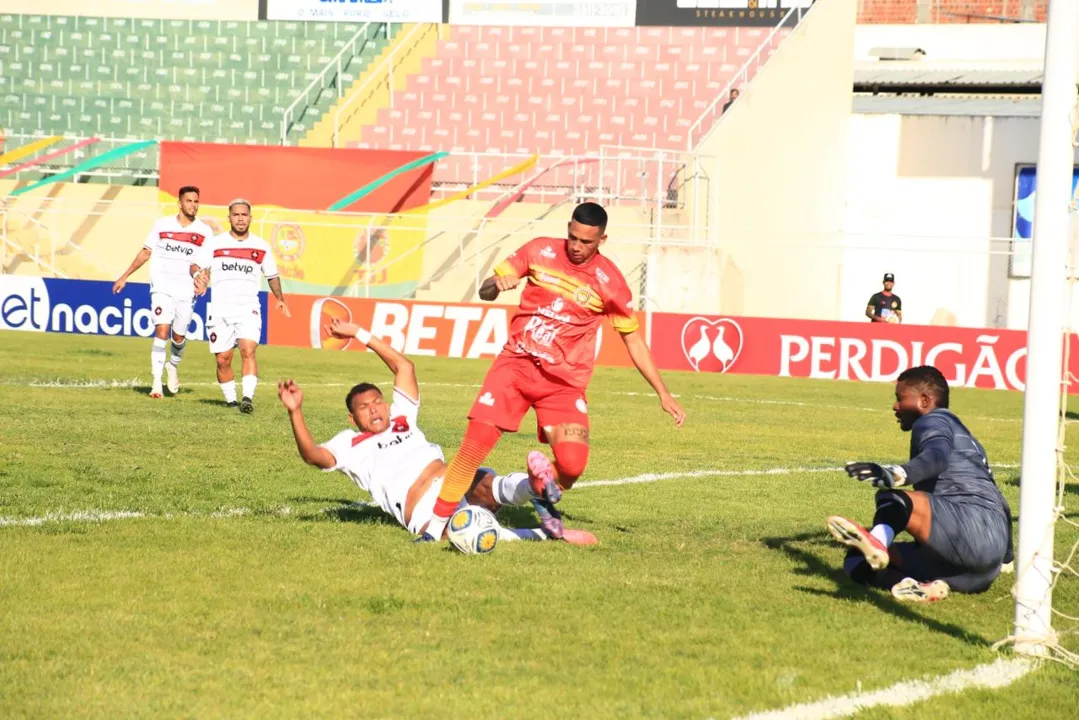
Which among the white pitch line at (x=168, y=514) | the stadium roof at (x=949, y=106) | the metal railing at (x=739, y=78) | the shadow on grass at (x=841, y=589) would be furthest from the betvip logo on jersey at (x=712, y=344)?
the shadow on grass at (x=841, y=589)

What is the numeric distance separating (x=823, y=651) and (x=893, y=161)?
2810 centimetres

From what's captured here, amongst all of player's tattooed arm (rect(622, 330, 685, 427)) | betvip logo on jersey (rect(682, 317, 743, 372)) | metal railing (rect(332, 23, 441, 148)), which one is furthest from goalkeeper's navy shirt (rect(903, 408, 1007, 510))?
metal railing (rect(332, 23, 441, 148))

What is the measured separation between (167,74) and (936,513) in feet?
105

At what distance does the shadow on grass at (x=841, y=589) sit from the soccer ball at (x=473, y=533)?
160cm

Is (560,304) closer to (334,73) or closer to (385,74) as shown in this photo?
(385,74)

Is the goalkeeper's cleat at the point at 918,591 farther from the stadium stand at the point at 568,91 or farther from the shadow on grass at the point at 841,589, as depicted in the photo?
the stadium stand at the point at 568,91

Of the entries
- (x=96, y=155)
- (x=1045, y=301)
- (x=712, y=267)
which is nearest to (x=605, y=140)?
(x=712, y=267)

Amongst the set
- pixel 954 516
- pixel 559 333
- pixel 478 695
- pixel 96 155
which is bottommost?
pixel 478 695

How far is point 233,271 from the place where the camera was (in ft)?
50.0

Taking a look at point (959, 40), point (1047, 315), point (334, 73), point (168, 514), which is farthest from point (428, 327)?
point (1047, 315)

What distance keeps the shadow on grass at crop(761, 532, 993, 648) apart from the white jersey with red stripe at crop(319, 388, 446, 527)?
208cm

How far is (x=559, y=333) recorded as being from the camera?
8305 millimetres

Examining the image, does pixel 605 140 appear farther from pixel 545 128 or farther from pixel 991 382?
pixel 991 382

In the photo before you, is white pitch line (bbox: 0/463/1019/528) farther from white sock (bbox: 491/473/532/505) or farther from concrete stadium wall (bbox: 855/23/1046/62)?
concrete stadium wall (bbox: 855/23/1046/62)
